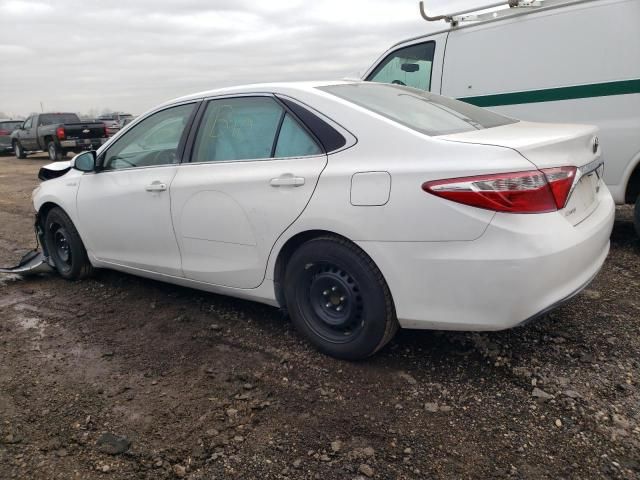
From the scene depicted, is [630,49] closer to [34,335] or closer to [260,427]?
[260,427]

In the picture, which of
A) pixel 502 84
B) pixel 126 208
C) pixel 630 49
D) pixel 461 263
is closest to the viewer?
pixel 461 263

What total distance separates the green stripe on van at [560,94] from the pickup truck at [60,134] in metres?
15.0

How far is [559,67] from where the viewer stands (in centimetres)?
473

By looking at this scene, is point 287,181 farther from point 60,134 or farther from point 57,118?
point 57,118

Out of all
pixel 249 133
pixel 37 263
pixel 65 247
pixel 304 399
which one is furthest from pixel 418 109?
pixel 37 263

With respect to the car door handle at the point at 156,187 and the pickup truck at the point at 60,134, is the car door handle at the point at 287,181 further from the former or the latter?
the pickup truck at the point at 60,134

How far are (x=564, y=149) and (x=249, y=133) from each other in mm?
1796

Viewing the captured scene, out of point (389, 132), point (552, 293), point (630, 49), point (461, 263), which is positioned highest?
point (630, 49)

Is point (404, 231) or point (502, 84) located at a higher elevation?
point (502, 84)

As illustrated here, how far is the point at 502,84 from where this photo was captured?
5.16 m

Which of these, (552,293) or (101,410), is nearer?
(552,293)

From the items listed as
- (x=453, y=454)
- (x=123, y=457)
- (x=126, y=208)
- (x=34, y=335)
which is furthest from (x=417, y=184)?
(x=34, y=335)

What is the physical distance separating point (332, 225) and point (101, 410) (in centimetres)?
149

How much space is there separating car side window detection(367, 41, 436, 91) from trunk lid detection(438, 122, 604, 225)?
295 centimetres
